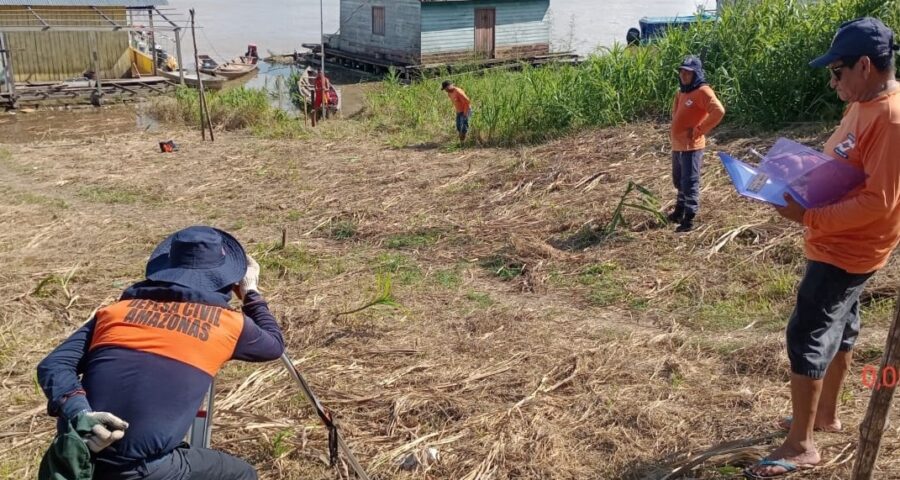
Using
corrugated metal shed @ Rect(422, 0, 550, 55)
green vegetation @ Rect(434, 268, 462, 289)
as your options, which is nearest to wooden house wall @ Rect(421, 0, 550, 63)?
corrugated metal shed @ Rect(422, 0, 550, 55)

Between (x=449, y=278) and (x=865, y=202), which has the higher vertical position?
(x=865, y=202)

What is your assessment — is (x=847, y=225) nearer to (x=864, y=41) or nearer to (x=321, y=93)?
(x=864, y=41)

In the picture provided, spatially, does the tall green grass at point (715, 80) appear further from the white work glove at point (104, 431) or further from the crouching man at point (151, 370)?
the white work glove at point (104, 431)

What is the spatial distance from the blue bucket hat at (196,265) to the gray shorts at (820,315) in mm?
2109

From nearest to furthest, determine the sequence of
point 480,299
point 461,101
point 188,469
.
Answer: point 188,469
point 480,299
point 461,101

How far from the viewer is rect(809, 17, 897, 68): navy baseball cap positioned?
271cm

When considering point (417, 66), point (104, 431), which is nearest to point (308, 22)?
point (417, 66)

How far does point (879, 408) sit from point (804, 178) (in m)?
0.84

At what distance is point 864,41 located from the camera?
2709 mm

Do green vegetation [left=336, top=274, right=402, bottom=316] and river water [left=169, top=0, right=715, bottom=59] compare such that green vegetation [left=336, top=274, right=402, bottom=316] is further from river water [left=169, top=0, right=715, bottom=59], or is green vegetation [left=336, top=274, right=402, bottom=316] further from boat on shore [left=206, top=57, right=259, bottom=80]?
river water [left=169, top=0, right=715, bottom=59]

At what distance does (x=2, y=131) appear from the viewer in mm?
18609

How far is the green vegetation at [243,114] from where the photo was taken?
48.2 feet

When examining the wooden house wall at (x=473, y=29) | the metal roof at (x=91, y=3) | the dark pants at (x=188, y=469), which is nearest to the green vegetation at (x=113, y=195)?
the dark pants at (x=188, y=469)

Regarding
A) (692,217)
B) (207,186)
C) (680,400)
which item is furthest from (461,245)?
(207,186)
